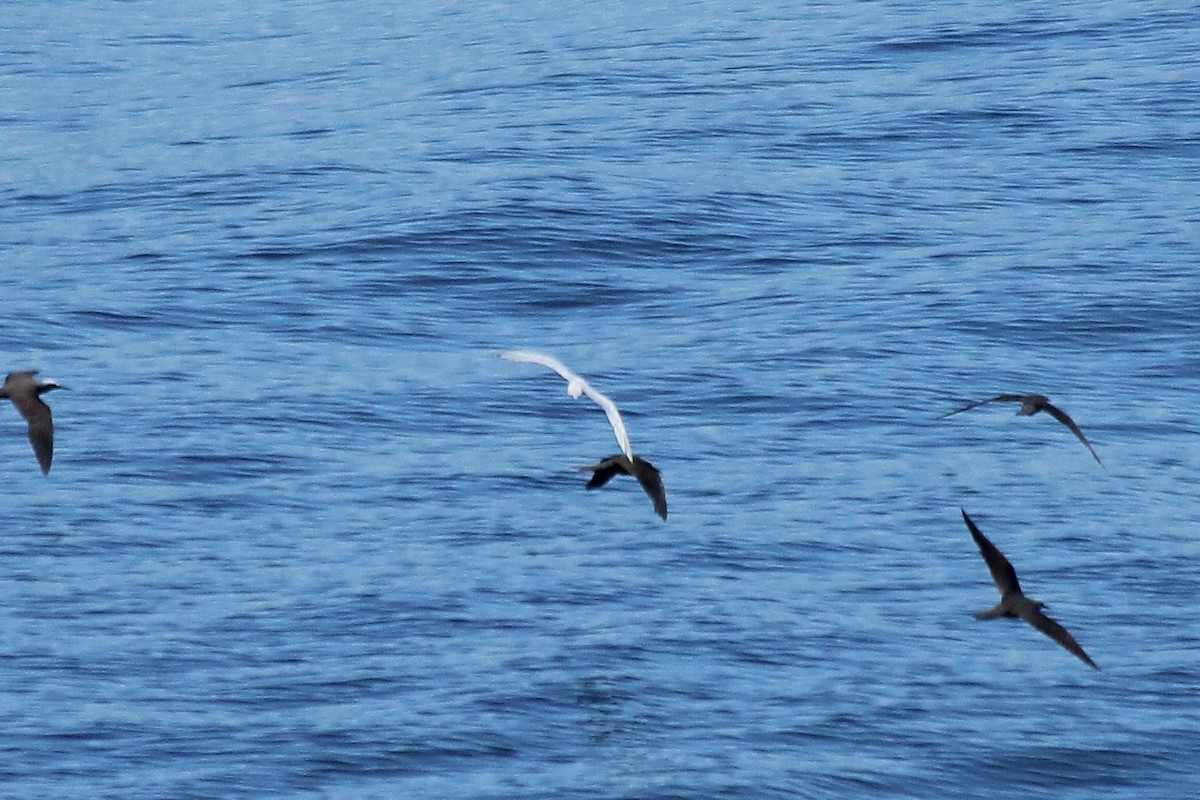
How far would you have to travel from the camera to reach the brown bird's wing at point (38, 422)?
13758 mm

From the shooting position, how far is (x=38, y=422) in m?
14.2

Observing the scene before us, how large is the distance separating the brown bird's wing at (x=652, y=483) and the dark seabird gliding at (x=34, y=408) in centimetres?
366

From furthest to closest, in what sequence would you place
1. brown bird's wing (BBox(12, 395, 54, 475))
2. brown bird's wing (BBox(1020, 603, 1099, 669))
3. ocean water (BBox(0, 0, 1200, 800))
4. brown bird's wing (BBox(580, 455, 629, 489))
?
1. ocean water (BBox(0, 0, 1200, 800))
2. brown bird's wing (BBox(580, 455, 629, 489))
3. brown bird's wing (BBox(12, 395, 54, 475))
4. brown bird's wing (BBox(1020, 603, 1099, 669))

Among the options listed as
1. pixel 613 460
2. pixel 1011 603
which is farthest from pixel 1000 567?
pixel 613 460

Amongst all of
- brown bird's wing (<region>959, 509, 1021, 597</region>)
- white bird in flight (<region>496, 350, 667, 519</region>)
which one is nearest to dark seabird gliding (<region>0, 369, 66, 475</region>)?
white bird in flight (<region>496, 350, 667, 519</region>)

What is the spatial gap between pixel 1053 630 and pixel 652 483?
8.70ft

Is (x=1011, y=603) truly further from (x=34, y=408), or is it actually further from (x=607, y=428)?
(x=607, y=428)

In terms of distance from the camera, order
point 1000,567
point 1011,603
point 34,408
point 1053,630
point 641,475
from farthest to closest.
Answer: point 34,408 < point 1011,603 < point 641,475 < point 1000,567 < point 1053,630

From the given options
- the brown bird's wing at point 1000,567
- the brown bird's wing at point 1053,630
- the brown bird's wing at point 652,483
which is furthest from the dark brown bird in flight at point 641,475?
the brown bird's wing at point 1053,630

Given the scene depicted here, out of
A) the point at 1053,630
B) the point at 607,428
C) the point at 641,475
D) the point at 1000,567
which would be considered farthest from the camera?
the point at 607,428

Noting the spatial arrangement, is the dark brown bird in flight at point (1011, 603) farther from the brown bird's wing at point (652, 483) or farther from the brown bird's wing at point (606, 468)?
the brown bird's wing at point (606, 468)

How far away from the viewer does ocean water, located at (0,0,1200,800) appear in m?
15.9

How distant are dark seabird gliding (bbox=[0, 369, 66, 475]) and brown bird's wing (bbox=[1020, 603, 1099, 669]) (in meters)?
6.15

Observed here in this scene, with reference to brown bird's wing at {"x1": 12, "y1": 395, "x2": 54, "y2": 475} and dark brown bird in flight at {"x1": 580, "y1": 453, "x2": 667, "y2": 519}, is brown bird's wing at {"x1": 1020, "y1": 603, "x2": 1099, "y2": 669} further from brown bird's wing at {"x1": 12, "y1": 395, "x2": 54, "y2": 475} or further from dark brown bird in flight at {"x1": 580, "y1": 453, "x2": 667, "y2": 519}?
brown bird's wing at {"x1": 12, "y1": 395, "x2": 54, "y2": 475}
